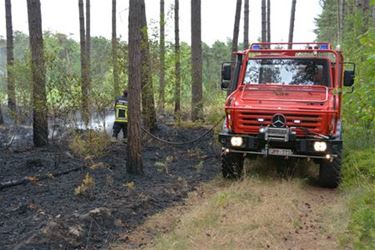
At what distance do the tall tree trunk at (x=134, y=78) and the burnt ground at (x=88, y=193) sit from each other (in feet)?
2.15

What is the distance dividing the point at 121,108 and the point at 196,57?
448 cm

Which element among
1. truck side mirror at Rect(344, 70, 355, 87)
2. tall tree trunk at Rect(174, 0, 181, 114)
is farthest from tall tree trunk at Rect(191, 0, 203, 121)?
truck side mirror at Rect(344, 70, 355, 87)

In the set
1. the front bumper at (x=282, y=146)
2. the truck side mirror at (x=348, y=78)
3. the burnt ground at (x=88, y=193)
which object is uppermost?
the truck side mirror at (x=348, y=78)

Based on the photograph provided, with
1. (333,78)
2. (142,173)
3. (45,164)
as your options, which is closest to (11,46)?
(45,164)

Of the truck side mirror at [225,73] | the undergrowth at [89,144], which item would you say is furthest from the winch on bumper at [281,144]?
the undergrowth at [89,144]

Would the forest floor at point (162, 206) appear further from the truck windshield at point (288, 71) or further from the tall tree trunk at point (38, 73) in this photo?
the truck windshield at point (288, 71)

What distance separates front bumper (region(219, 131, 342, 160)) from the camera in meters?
7.73

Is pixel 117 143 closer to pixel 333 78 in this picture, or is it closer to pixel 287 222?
pixel 333 78

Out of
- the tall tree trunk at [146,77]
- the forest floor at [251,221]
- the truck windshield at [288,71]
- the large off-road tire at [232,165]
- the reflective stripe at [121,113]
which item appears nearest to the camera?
the forest floor at [251,221]

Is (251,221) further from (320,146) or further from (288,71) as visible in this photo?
(288,71)

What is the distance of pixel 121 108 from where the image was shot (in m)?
12.8

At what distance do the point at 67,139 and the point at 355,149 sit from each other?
6641mm

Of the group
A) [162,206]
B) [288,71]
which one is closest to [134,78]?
[162,206]

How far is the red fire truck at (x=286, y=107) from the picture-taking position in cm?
777
